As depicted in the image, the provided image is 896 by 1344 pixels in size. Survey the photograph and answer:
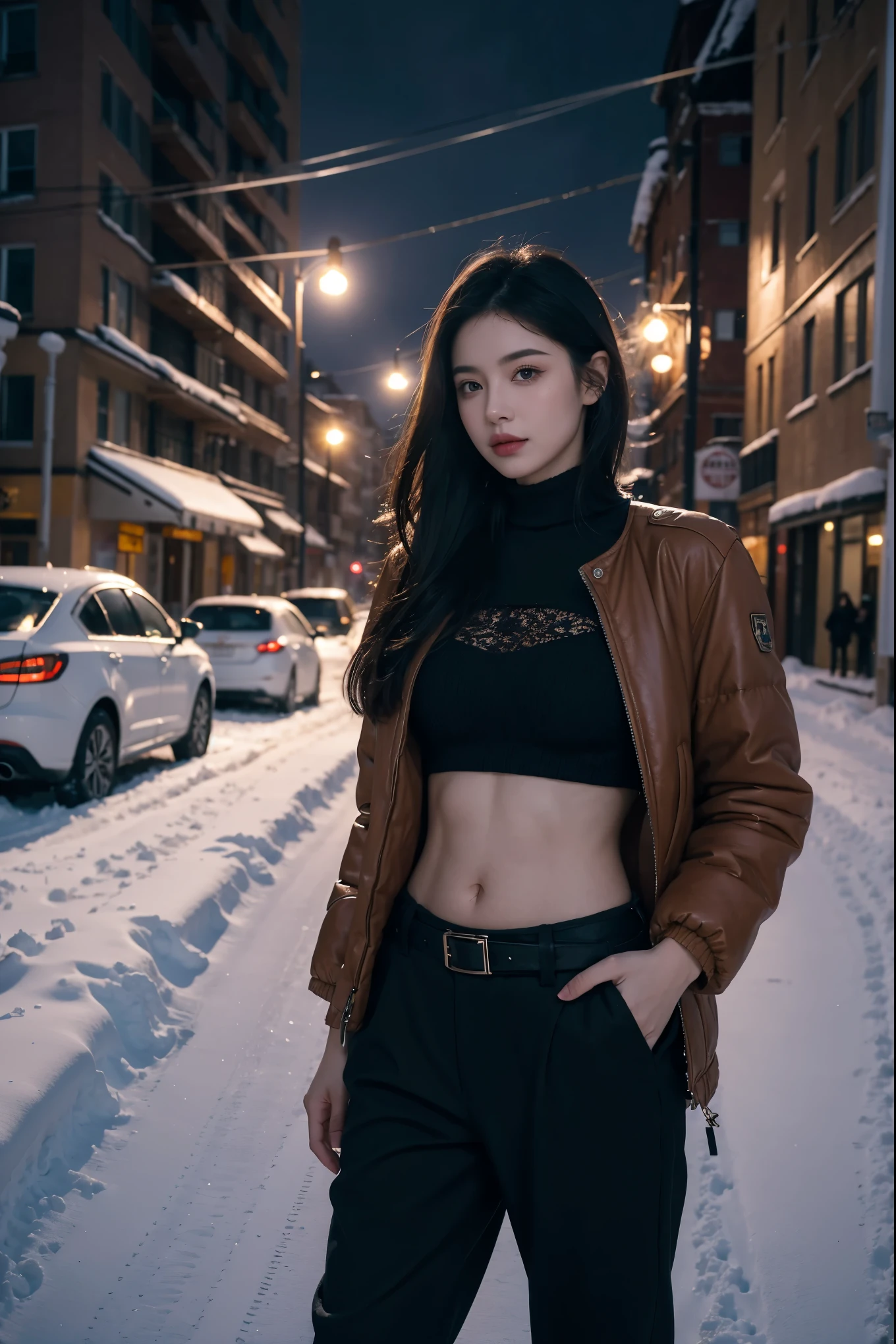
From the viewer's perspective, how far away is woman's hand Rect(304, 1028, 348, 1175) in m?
1.94

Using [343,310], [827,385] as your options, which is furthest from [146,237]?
[827,385]

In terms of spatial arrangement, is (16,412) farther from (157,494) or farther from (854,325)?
(854,325)

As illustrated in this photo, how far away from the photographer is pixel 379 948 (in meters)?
1.92

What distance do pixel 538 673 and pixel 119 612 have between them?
433 centimetres

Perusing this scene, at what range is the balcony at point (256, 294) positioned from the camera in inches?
137

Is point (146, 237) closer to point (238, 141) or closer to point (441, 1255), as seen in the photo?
point (238, 141)

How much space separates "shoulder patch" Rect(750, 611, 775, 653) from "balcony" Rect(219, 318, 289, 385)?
7.67 ft

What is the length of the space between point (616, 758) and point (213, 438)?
95.5 inches

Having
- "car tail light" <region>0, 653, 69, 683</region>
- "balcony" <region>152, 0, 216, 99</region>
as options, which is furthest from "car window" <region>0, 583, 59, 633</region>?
"balcony" <region>152, 0, 216, 99</region>

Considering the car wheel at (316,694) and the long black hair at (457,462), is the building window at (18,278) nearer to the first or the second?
the long black hair at (457,462)

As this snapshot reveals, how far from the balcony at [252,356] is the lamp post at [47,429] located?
35.1 inches

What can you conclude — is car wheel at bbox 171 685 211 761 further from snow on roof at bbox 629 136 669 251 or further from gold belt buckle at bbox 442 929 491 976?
snow on roof at bbox 629 136 669 251

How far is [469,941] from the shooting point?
1738mm

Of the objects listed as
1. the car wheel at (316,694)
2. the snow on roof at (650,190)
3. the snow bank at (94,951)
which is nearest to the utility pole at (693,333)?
the car wheel at (316,694)
